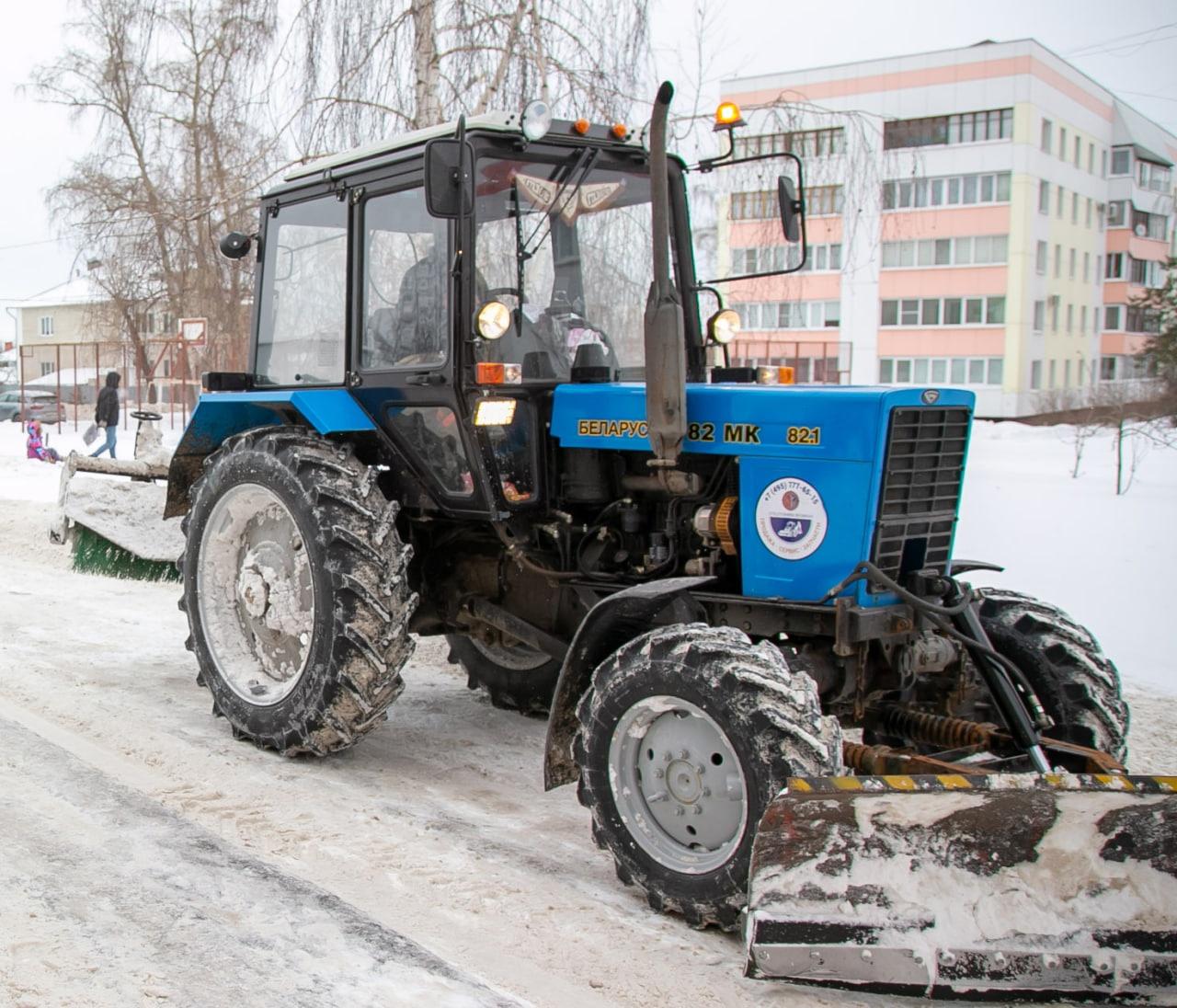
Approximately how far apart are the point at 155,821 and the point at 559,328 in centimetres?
240

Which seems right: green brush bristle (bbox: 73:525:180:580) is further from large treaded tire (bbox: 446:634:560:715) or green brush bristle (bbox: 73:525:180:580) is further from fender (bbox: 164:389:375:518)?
large treaded tire (bbox: 446:634:560:715)

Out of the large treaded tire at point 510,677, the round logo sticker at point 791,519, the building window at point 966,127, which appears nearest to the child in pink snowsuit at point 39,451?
the large treaded tire at point 510,677

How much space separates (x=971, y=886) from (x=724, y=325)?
2805mm

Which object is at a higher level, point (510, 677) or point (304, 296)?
point (304, 296)

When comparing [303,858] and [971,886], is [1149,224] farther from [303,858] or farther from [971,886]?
[303,858]

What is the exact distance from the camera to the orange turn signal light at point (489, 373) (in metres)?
4.85

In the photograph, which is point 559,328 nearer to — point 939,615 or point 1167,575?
point 939,615

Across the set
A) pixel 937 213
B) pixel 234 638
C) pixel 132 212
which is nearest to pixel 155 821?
pixel 234 638

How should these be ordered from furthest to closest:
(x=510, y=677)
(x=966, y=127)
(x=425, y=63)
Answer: (x=966, y=127), (x=425, y=63), (x=510, y=677)

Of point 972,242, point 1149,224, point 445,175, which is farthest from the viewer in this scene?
point 1149,224

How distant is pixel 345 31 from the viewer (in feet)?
36.2

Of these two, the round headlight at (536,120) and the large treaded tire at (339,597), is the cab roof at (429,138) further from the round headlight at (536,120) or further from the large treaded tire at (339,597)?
the large treaded tire at (339,597)

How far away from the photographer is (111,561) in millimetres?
9320

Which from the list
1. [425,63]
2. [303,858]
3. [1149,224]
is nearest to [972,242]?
[1149,224]
